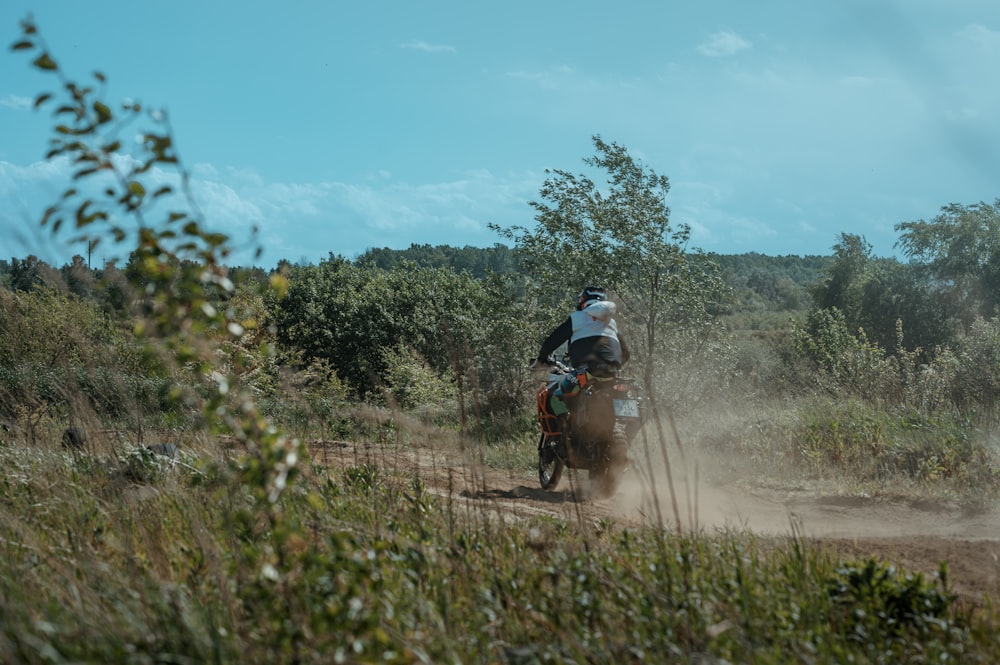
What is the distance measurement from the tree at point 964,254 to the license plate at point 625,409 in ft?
158

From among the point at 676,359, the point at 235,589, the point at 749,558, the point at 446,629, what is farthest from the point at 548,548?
the point at 676,359

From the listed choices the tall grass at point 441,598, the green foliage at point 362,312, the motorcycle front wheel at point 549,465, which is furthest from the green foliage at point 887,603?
the green foliage at point 362,312

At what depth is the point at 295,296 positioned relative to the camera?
4562 centimetres

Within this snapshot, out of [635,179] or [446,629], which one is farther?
[635,179]

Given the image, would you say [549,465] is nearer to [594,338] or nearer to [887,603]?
[594,338]

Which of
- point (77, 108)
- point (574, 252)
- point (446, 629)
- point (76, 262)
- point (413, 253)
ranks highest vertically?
point (413, 253)

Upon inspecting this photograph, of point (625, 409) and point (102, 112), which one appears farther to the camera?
point (625, 409)

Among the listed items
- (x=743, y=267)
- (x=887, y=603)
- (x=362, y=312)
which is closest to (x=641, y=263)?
(x=887, y=603)

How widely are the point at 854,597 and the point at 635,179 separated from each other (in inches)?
588

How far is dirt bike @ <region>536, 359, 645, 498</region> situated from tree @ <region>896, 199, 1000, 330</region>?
158ft

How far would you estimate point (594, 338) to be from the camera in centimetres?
912

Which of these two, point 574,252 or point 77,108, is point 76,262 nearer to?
point 77,108

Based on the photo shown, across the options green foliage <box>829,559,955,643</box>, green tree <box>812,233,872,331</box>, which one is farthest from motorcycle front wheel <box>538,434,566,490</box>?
green tree <box>812,233,872,331</box>

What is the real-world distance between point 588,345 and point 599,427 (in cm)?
83
